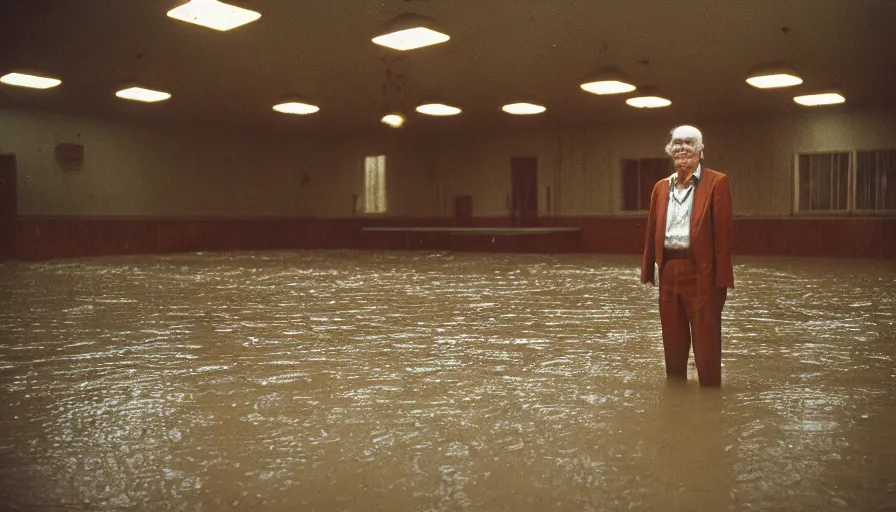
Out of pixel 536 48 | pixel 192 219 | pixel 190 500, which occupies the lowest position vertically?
pixel 190 500

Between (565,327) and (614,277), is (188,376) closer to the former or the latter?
(565,327)

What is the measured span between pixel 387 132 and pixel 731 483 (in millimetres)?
20178

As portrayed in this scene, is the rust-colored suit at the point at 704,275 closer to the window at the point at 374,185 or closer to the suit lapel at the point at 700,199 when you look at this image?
the suit lapel at the point at 700,199

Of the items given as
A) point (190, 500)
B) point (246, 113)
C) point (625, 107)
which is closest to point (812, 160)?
point (625, 107)

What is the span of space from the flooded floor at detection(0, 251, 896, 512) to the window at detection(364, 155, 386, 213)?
1503 cm

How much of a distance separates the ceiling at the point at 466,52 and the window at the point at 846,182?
1163 millimetres

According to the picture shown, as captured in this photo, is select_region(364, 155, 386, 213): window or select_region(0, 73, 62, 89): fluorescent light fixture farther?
select_region(364, 155, 386, 213): window

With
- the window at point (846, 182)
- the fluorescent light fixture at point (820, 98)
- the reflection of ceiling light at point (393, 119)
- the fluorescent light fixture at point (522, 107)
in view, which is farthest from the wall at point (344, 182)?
the reflection of ceiling light at point (393, 119)

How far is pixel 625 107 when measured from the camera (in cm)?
1697

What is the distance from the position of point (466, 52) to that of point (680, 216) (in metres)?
8.03

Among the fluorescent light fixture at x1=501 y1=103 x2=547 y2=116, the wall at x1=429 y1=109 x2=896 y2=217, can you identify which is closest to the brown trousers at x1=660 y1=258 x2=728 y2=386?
the fluorescent light fixture at x1=501 y1=103 x2=547 y2=116

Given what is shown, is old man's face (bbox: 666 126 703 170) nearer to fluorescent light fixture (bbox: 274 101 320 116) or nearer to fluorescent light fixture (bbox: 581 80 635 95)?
fluorescent light fixture (bbox: 581 80 635 95)

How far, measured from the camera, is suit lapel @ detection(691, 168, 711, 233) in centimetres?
396

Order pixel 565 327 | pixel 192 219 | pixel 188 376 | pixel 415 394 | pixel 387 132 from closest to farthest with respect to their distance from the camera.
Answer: pixel 415 394, pixel 188 376, pixel 565 327, pixel 192 219, pixel 387 132
